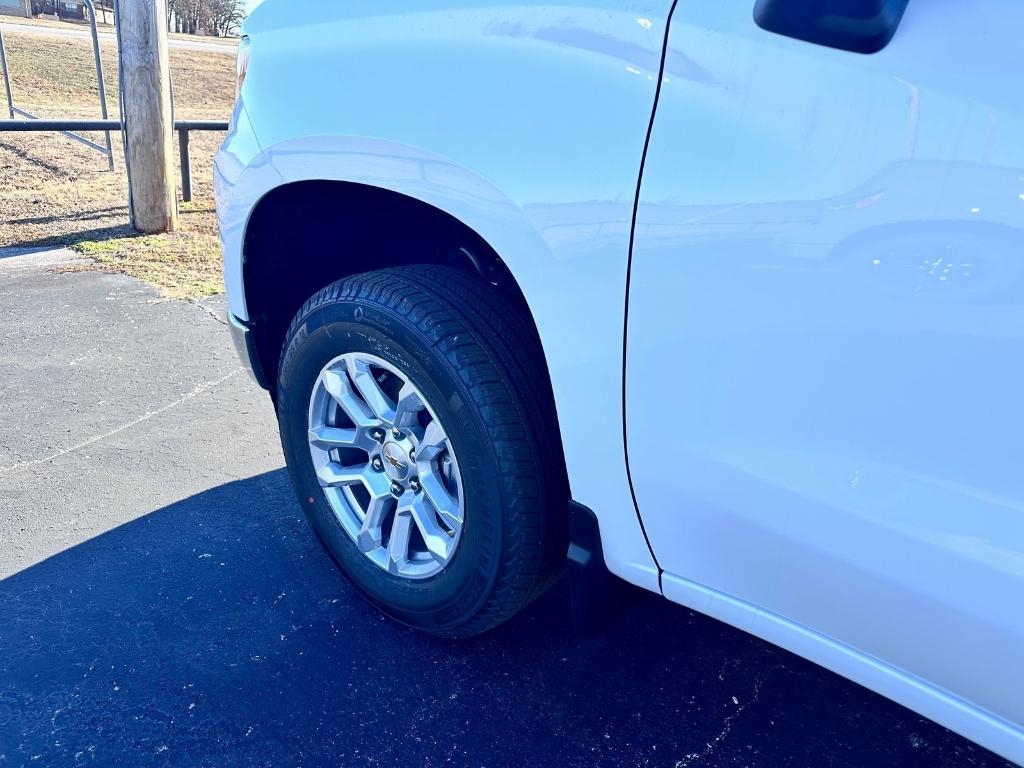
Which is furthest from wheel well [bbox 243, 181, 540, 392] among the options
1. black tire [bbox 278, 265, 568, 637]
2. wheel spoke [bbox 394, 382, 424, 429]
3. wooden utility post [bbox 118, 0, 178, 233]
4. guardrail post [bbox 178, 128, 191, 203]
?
guardrail post [bbox 178, 128, 191, 203]

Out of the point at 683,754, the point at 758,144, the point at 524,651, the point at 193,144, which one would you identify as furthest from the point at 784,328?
the point at 193,144

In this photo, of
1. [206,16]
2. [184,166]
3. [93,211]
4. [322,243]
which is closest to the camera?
[322,243]

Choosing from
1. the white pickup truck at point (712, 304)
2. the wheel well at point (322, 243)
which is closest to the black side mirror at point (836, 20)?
the white pickup truck at point (712, 304)

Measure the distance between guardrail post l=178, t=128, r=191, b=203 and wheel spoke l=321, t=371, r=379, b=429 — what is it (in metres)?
5.28

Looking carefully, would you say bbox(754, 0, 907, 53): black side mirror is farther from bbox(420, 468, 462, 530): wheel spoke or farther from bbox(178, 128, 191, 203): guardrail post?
bbox(178, 128, 191, 203): guardrail post

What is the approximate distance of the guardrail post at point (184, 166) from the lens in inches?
261

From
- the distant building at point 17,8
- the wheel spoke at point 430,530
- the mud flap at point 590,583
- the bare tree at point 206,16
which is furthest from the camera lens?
the bare tree at point 206,16

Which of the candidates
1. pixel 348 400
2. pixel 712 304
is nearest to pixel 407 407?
pixel 348 400

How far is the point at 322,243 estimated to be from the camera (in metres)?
2.38

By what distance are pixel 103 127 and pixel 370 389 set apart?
5739 millimetres

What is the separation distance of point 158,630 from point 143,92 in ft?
14.1

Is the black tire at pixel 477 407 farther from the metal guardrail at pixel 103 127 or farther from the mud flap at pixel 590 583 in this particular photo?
the metal guardrail at pixel 103 127

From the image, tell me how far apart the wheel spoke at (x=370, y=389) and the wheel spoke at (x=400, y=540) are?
0.82 feet

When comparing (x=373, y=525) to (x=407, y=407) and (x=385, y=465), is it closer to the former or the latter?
(x=385, y=465)
